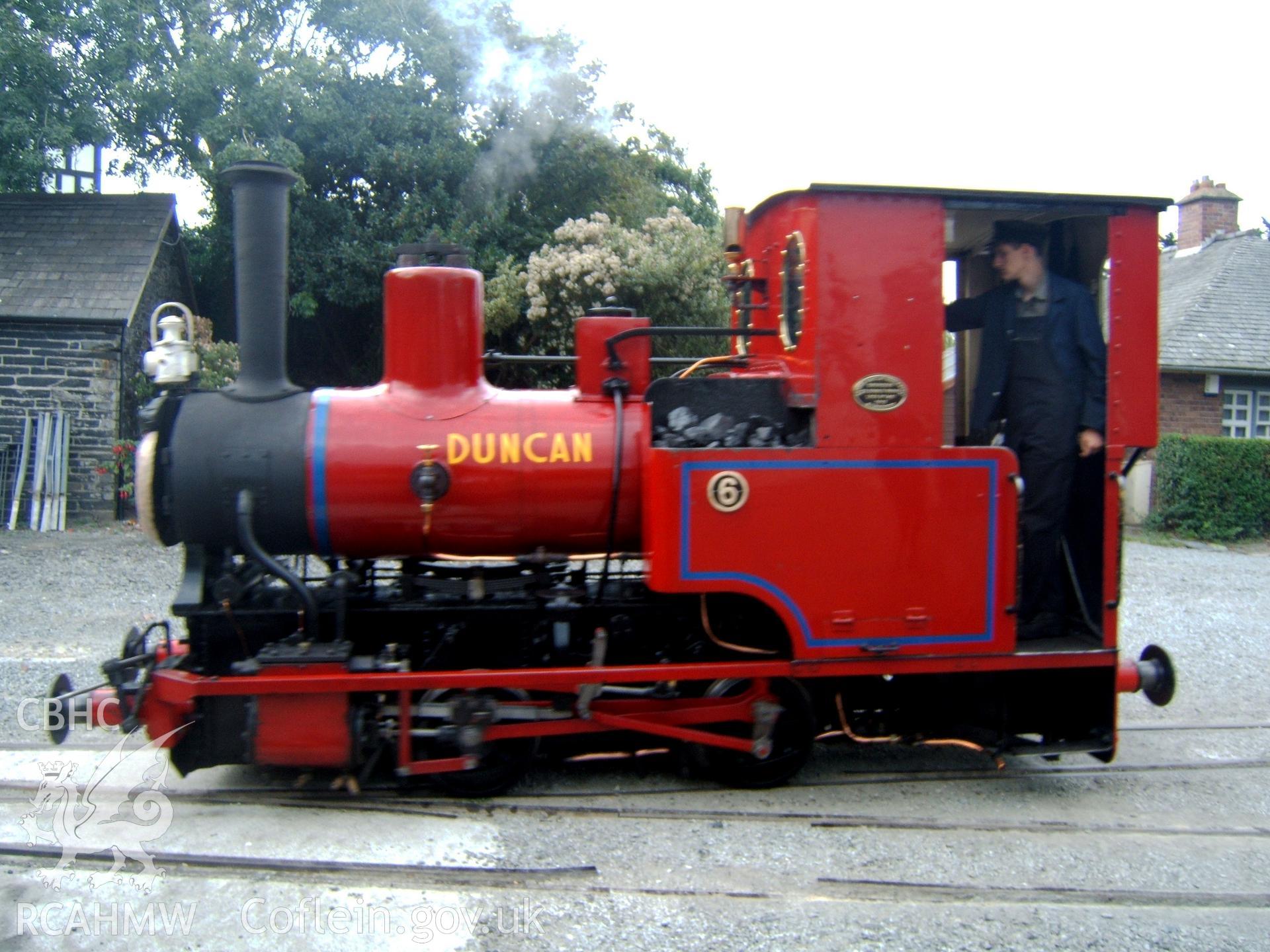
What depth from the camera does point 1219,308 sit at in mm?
16688

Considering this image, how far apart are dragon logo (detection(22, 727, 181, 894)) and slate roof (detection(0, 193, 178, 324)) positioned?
9715mm

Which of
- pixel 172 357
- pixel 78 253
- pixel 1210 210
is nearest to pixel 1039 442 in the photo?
pixel 172 357

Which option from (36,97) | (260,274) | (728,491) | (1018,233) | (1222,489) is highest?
(36,97)

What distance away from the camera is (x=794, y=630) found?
403 centimetres

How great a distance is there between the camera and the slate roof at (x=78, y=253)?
41.6 feet

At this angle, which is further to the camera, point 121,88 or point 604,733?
point 121,88

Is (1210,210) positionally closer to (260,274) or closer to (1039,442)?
(1039,442)

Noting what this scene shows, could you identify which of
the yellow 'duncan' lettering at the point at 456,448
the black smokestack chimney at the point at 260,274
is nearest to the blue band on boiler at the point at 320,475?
the black smokestack chimney at the point at 260,274

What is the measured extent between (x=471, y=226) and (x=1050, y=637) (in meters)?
11.8

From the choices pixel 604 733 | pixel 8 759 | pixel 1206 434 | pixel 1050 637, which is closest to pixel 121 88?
pixel 8 759

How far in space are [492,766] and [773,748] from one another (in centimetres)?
122

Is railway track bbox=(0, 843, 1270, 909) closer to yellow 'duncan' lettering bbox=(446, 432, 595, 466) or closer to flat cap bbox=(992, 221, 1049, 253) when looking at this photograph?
yellow 'duncan' lettering bbox=(446, 432, 595, 466)

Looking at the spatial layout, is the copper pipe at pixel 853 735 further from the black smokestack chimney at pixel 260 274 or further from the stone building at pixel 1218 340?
the stone building at pixel 1218 340

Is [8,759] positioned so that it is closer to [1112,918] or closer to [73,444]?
[1112,918]
